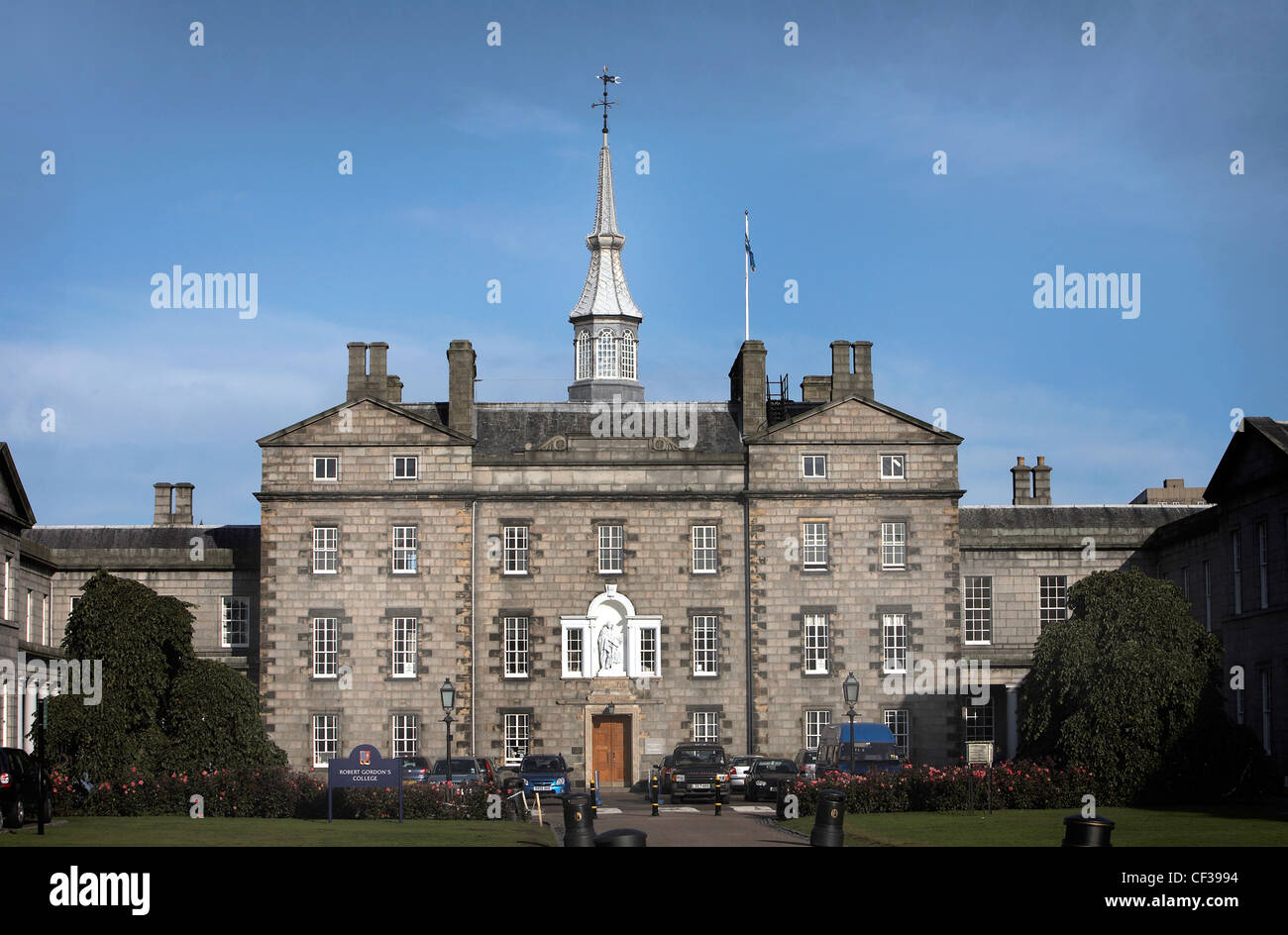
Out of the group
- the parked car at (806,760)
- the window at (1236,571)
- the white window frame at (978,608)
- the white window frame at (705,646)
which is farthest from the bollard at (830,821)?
the white window frame at (978,608)

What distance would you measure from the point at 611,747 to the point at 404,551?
30.6ft

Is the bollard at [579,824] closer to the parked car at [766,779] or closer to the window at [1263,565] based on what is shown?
the parked car at [766,779]

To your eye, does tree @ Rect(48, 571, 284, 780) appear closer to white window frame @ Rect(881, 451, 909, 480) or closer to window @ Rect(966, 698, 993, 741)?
white window frame @ Rect(881, 451, 909, 480)

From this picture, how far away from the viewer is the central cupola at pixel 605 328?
75.8 meters

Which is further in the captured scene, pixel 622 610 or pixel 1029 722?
pixel 622 610

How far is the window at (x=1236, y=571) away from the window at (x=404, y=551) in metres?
25.2

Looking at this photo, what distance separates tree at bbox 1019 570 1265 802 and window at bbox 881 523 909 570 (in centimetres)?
1118

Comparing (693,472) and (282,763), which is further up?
(693,472)

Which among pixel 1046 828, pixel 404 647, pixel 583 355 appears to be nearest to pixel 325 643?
pixel 404 647

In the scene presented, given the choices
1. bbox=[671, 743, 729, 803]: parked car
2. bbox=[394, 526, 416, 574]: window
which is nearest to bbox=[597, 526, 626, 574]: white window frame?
bbox=[394, 526, 416, 574]: window
